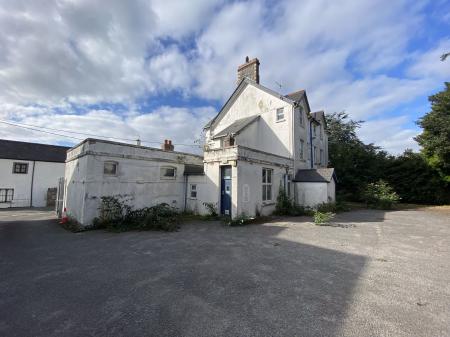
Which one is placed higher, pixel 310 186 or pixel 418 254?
pixel 310 186

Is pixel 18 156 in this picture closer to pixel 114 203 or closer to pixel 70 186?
pixel 70 186

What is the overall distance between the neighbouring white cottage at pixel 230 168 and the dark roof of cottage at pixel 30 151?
16.2 m

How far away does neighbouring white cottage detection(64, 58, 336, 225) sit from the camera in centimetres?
1140

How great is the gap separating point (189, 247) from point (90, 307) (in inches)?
151

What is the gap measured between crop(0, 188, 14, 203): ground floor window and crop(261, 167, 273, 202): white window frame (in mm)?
27765

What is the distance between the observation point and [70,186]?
13180 millimetres

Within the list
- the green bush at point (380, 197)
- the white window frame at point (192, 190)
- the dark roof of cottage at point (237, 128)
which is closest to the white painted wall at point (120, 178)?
the white window frame at point (192, 190)

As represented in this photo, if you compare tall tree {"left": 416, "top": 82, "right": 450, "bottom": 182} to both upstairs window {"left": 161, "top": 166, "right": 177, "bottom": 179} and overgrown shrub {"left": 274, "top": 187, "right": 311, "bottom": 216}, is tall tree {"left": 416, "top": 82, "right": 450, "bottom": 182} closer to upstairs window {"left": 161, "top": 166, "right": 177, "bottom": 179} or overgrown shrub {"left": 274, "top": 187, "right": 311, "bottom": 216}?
overgrown shrub {"left": 274, "top": 187, "right": 311, "bottom": 216}

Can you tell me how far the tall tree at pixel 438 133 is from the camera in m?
19.4

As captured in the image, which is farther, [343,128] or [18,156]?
[343,128]

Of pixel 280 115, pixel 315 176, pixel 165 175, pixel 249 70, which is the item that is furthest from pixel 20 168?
pixel 315 176

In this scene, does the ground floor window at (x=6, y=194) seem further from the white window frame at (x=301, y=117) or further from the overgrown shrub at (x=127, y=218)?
the white window frame at (x=301, y=117)

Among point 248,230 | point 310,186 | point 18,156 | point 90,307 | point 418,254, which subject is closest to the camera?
point 90,307

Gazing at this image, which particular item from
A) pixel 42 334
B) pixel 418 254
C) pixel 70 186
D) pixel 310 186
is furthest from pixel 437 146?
pixel 70 186
